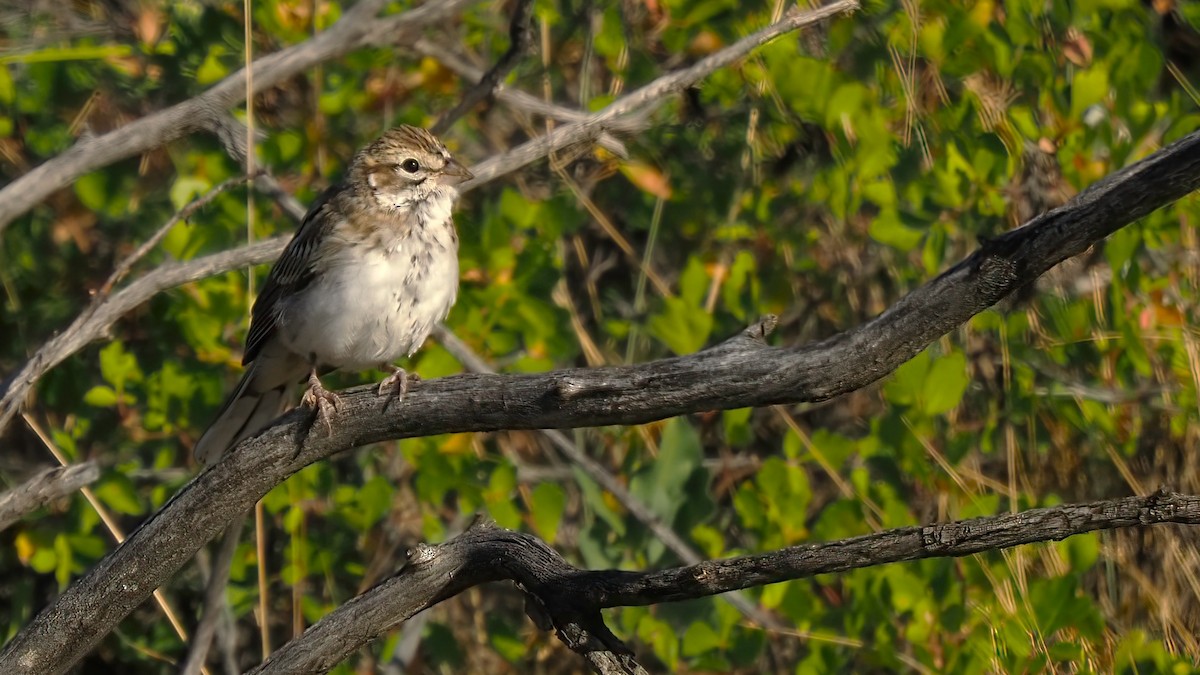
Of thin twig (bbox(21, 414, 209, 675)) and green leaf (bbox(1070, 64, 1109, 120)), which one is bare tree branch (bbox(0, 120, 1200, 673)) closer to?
thin twig (bbox(21, 414, 209, 675))

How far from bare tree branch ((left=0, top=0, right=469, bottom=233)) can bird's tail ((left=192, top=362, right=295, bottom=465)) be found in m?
0.93

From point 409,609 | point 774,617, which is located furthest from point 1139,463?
point 409,609

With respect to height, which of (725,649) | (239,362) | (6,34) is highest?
(6,34)

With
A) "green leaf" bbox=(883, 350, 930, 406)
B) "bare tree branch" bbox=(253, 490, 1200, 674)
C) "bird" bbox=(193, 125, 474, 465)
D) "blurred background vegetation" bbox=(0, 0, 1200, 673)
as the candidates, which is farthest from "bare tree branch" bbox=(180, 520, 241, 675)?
"green leaf" bbox=(883, 350, 930, 406)

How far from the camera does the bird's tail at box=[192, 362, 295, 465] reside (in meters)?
4.52

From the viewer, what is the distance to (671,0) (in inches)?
211

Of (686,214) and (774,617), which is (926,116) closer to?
(686,214)

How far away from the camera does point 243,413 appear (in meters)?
4.66

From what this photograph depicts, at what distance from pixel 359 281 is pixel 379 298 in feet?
0.28

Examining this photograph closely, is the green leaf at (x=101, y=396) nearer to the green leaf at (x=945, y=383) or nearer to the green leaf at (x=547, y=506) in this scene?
the green leaf at (x=547, y=506)

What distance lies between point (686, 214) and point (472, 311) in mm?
1398

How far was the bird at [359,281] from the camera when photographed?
4328 mm

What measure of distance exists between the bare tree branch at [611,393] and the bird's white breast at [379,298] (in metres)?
0.54

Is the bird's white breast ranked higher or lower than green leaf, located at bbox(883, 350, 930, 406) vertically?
higher
